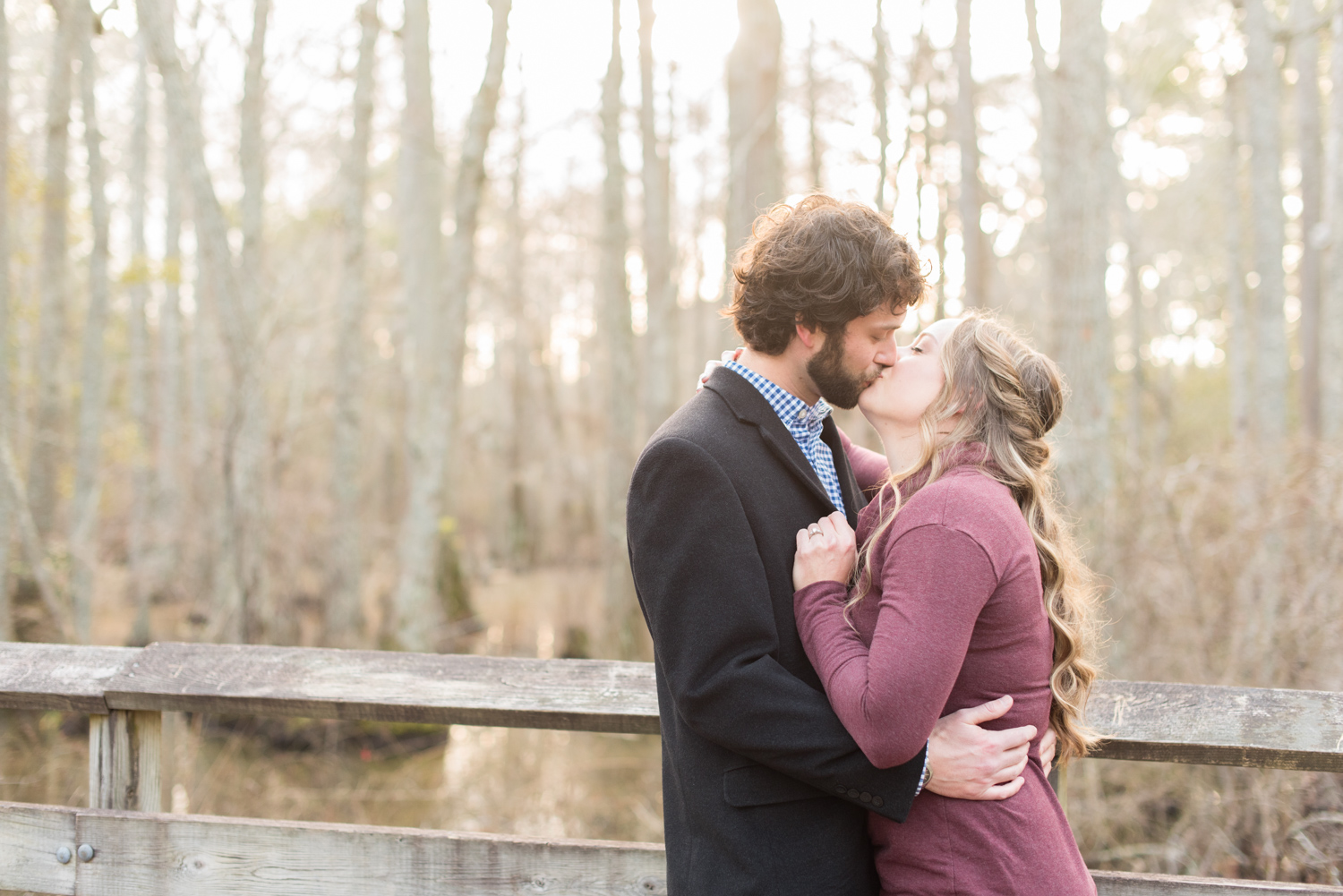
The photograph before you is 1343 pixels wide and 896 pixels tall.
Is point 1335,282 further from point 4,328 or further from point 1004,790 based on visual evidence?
point 4,328

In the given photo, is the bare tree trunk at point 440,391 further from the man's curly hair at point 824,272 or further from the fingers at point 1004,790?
the fingers at point 1004,790

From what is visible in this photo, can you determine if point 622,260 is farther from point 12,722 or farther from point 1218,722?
point 1218,722

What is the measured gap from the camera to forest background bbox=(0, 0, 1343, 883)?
5.09 m

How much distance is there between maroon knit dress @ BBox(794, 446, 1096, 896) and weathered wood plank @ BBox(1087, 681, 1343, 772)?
395mm

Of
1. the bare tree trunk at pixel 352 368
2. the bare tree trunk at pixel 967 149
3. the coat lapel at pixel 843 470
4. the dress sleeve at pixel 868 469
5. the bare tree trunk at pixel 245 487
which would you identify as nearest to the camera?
the coat lapel at pixel 843 470

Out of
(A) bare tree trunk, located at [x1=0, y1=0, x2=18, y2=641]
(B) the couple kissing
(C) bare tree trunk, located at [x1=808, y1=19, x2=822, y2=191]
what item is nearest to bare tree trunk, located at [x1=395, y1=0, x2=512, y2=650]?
(A) bare tree trunk, located at [x1=0, y1=0, x2=18, y2=641]

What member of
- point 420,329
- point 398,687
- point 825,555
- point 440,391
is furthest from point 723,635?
point 420,329

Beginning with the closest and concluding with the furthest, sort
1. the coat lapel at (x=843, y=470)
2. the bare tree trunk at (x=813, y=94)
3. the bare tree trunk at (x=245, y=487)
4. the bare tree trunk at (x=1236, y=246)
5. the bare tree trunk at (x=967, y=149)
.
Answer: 1. the coat lapel at (x=843, y=470)
2. the bare tree trunk at (x=245, y=487)
3. the bare tree trunk at (x=967, y=149)
4. the bare tree trunk at (x=813, y=94)
5. the bare tree trunk at (x=1236, y=246)

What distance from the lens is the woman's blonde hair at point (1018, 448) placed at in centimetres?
170

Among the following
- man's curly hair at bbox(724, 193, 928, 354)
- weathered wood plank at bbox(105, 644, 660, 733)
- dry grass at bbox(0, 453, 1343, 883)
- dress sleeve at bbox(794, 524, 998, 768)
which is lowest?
dry grass at bbox(0, 453, 1343, 883)

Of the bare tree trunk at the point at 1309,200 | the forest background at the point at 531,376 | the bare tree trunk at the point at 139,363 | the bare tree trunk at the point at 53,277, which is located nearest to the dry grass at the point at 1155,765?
the forest background at the point at 531,376

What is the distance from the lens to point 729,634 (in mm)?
1622

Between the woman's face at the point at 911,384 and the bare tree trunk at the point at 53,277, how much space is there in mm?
9874

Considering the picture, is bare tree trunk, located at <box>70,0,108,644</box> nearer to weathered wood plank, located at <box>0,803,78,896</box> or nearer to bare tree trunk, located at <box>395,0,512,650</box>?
bare tree trunk, located at <box>395,0,512,650</box>
